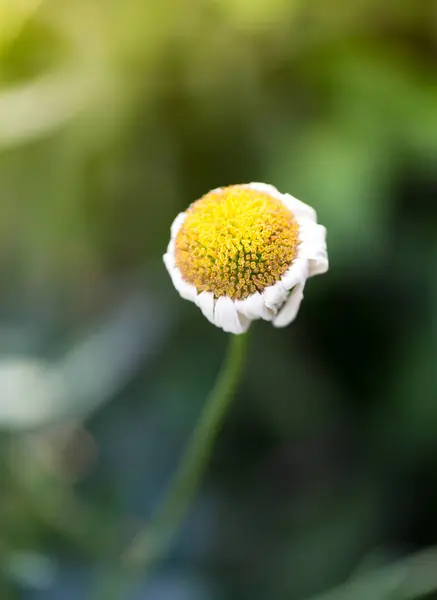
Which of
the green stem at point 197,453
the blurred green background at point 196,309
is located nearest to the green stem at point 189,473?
the green stem at point 197,453

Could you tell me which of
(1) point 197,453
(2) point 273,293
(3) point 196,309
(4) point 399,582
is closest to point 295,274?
(2) point 273,293

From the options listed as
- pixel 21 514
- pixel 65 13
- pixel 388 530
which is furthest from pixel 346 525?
pixel 65 13

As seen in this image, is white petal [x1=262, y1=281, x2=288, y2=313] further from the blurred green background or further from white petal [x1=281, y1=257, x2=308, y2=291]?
the blurred green background

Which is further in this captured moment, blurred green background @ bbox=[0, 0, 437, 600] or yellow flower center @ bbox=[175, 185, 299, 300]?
blurred green background @ bbox=[0, 0, 437, 600]

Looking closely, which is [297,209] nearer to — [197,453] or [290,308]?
[290,308]

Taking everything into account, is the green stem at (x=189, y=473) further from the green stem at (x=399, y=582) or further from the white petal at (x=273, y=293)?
the green stem at (x=399, y=582)

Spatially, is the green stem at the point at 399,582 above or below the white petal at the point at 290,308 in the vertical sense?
below

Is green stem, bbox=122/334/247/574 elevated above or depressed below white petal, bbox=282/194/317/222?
below

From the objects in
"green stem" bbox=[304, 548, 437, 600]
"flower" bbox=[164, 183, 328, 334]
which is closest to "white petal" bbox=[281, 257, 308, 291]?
"flower" bbox=[164, 183, 328, 334]
